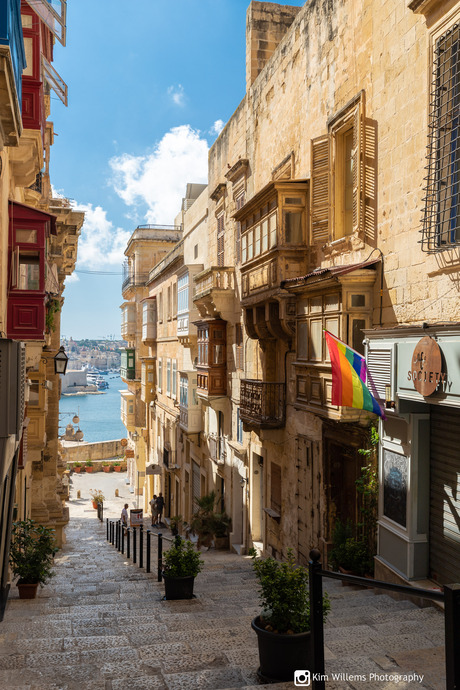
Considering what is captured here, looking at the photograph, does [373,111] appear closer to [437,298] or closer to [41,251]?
[437,298]

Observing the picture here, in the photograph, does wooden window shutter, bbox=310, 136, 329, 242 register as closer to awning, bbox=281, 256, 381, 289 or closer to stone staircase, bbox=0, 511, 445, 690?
awning, bbox=281, 256, 381, 289

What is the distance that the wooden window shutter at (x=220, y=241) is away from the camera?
65.6 feet

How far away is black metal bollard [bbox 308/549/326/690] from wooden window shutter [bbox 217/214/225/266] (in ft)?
54.0

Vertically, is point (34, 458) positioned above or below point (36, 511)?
above

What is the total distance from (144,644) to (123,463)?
164ft

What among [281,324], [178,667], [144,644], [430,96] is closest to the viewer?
[178,667]

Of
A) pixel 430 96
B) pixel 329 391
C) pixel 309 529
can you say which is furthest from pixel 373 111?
pixel 309 529

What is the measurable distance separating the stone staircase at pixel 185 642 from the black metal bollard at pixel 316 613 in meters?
0.64

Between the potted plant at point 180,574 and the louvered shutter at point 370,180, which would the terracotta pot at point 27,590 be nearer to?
the potted plant at point 180,574

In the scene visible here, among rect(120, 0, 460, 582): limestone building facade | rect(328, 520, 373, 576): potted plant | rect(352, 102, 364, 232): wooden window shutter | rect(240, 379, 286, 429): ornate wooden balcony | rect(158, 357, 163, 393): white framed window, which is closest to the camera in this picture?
rect(120, 0, 460, 582): limestone building facade

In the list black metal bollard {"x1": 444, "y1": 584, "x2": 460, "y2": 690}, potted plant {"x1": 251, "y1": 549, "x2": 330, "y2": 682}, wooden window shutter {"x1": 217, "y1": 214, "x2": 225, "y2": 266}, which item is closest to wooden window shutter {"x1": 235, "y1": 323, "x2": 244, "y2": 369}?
wooden window shutter {"x1": 217, "y1": 214, "x2": 225, "y2": 266}

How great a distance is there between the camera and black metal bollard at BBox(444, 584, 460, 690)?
2.99 m

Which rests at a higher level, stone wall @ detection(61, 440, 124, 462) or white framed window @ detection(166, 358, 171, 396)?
white framed window @ detection(166, 358, 171, 396)

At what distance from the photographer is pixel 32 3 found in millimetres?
11625
